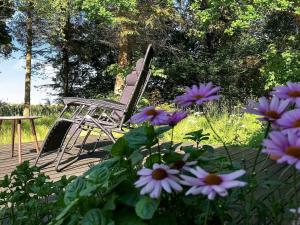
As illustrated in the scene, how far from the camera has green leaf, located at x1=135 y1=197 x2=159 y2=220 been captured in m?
0.78

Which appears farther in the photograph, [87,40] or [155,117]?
[87,40]

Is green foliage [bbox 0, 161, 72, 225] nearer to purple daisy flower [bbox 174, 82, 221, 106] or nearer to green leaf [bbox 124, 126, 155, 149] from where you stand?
green leaf [bbox 124, 126, 155, 149]

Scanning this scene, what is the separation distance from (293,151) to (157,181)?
8.6 inches

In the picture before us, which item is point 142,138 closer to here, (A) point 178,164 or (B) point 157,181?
(A) point 178,164

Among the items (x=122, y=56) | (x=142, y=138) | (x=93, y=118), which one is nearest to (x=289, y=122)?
(x=142, y=138)

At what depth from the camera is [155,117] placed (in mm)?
971

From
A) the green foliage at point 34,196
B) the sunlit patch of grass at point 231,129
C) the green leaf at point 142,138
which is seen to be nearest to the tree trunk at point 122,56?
the sunlit patch of grass at point 231,129

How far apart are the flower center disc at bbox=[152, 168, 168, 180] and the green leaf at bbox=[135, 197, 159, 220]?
0.07 meters

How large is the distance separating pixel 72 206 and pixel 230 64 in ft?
44.3

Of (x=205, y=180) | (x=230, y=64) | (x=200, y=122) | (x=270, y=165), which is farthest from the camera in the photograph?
(x=230, y=64)

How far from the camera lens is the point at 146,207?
798mm

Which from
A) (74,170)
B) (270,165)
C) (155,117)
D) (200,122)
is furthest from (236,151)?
(155,117)

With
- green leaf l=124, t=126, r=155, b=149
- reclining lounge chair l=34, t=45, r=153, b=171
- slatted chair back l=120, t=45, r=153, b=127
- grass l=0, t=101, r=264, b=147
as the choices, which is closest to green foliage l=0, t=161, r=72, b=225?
green leaf l=124, t=126, r=155, b=149

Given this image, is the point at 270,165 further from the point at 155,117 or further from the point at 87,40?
the point at 87,40
